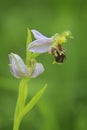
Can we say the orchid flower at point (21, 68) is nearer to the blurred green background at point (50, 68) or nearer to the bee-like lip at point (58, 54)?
the bee-like lip at point (58, 54)

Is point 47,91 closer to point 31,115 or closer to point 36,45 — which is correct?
point 31,115

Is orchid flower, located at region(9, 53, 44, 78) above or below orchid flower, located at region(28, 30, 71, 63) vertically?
below

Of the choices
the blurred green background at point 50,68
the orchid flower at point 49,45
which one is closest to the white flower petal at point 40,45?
the orchid flower at point 49,45

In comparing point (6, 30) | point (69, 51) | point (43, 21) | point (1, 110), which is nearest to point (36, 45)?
point (1, 110)

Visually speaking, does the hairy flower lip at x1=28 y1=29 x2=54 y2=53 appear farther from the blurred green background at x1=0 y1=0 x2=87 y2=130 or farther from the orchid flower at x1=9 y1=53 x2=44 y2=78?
the blurred green background at x1=0 y1=0 x2=87 y2=130

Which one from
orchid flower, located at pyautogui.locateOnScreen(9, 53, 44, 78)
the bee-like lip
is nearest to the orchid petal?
orchid flower, located at pyautogui.locateOnScreen(9, 53, 44, 78)

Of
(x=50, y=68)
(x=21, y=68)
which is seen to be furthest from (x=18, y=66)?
(x=50, y=68)

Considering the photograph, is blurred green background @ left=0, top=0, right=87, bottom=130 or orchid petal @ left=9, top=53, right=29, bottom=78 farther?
blurred green background @ left=0, top=0, right=87, bottom=130

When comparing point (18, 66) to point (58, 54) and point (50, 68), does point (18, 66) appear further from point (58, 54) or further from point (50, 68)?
point (50, 68)
